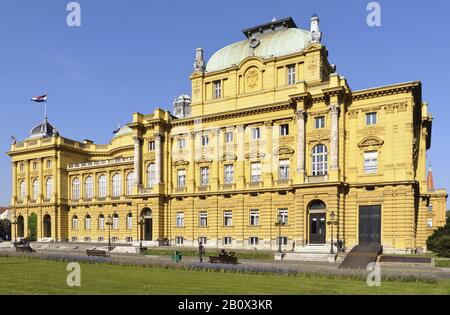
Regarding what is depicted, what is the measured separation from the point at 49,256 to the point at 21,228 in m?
50.0

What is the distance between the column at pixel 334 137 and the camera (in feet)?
158

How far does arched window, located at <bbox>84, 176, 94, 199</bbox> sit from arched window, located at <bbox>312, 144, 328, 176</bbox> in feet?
146

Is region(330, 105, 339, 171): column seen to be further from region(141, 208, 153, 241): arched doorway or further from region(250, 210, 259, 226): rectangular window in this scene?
region(141, 208, 153, 241): arched doorway

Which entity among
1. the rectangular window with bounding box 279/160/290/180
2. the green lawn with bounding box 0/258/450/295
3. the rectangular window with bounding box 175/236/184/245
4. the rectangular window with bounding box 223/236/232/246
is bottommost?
the rectangular window with bounding box 175/236/184/245

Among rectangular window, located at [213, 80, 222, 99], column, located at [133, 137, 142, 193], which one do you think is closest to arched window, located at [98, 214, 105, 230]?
column, located at [133, 137, 142, 193]

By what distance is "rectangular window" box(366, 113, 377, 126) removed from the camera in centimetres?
4875

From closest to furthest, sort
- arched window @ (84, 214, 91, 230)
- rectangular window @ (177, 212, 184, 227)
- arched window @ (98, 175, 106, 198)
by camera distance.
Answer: rectangular window @ (177, 212, 184, 227) → arched window @ (98, 175, 106, 198) → arched window @ (84, 214, 91, 230)

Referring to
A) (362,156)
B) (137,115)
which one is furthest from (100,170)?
(362,156)

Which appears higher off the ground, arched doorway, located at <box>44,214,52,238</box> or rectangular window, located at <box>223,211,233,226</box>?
rectangular window, located at <box>223,211,233,226</box>

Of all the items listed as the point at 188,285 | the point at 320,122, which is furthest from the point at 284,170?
the point at 188,285

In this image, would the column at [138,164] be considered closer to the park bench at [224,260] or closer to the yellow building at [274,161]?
the yellow building at [274,161]

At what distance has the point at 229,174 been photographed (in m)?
57.9

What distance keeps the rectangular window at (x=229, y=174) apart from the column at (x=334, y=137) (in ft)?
48.7

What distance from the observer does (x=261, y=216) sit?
54.2 meters
